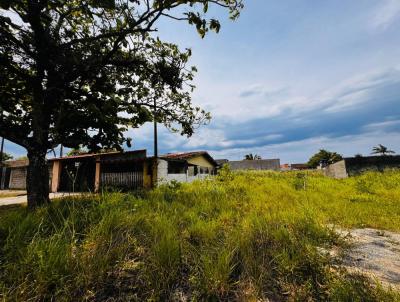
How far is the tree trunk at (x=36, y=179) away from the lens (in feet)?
20.0

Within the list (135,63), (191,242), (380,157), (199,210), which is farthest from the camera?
(380,157)

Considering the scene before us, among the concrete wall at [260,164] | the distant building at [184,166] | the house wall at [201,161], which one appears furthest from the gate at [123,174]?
the concrete wall at [260,164]

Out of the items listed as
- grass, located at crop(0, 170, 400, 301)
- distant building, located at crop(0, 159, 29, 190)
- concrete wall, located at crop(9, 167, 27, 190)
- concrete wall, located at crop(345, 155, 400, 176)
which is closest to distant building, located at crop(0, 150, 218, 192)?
concrete wall, located at crop(9, 167, 27, 190)

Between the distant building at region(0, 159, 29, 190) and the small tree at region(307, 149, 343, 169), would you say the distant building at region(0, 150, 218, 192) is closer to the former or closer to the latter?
the distant building at region(0, 159, 29, 190)

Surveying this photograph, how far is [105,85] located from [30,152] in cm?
313

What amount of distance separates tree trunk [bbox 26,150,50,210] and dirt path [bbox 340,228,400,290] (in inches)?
279

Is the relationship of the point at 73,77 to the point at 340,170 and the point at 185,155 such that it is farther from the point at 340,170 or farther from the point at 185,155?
the point at 340,170

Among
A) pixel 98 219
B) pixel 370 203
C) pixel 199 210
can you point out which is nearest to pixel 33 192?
pixel 98 219

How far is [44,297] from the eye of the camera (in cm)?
191

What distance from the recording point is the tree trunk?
6.11 meters

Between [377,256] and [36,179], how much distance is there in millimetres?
7798

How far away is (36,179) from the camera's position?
20.3ft

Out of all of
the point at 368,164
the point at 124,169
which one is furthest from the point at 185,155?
the point at 368,164

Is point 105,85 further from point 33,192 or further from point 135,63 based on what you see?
point 33,192
